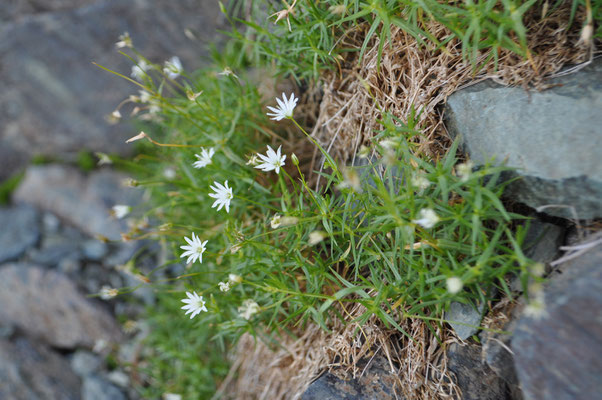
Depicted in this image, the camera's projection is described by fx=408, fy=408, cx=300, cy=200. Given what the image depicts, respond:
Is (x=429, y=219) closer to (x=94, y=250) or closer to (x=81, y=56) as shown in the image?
(x=94, y=250)

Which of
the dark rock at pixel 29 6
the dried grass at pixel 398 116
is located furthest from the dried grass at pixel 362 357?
the dark rock at pixel 29 6

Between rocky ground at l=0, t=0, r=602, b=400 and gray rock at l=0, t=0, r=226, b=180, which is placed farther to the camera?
gray rock at l=0, t=0, r=226, b=180

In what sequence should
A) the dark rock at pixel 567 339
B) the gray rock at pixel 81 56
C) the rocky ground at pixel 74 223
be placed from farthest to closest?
the gray rock at pixel 81 56
the rocky ground at pixel 74 223
the dark rock at pixel 567 339

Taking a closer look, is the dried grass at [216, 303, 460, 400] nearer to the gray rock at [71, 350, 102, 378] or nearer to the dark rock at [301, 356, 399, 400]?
the dark rock at [301, 356, 399, 400]

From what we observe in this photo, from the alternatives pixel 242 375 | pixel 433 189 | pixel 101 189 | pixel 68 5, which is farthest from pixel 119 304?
pixel 433 189

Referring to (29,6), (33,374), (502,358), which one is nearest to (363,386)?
(502,358)

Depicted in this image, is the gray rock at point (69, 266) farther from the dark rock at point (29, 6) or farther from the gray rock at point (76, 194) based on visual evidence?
the dark rock at point (29, 6)

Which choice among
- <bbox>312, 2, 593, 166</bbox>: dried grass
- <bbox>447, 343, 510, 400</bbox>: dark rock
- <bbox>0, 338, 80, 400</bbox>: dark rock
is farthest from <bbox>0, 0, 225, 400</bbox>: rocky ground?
<bbox>447, 343, 510, 400</bbox>: dark rock
